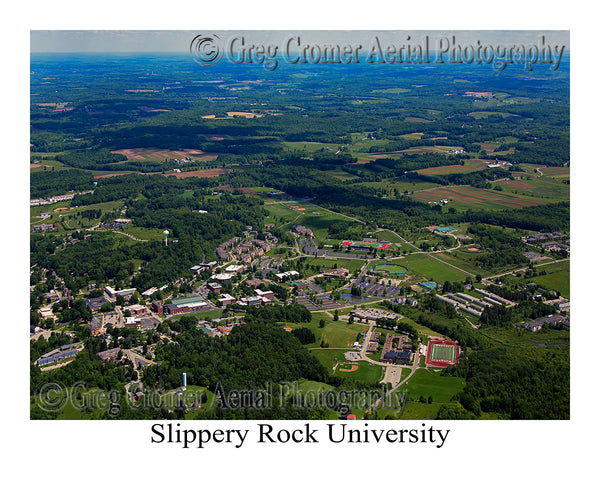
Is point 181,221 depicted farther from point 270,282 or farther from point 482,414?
point 482,414

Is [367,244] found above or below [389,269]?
above

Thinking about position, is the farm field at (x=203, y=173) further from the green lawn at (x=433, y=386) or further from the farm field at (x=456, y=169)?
the green lawn at (x=433, y=386)

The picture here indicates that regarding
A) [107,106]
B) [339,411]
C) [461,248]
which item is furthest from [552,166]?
[107,106]

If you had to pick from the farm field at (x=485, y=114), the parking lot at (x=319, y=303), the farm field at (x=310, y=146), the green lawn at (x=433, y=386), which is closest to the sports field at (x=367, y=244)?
the parking lot at (x=319, y=303)

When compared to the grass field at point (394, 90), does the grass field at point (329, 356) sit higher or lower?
lower

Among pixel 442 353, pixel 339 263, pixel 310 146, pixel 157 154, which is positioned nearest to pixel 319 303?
pixel 339 263

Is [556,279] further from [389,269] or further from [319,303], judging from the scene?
[319,303]

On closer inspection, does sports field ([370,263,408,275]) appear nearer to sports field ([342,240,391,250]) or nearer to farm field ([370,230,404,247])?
sports field ([342,240,391,250])
